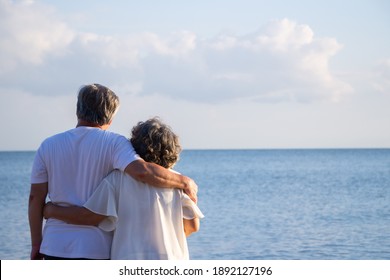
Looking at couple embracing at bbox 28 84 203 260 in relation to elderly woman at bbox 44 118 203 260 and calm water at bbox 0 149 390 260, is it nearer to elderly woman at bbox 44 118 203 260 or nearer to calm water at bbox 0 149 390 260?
elderly woman at bbox 44 118 203 260

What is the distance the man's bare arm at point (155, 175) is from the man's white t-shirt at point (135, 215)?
42mm

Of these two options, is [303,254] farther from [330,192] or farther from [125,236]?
[330,192]

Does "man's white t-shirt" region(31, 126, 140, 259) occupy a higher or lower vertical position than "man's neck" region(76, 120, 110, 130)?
lower

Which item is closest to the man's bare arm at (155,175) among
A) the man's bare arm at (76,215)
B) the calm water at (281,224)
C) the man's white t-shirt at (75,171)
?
the man's white t-shirt at (75,171)

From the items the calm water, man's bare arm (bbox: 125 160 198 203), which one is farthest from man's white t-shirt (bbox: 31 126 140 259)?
the calm water

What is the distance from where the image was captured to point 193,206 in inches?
122

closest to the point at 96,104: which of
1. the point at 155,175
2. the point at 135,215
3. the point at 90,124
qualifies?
the point at 90,124

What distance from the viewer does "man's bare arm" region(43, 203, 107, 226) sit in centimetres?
301

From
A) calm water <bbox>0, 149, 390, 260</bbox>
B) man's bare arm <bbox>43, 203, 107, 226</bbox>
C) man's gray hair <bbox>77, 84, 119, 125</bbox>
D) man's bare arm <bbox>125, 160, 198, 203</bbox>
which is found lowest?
calm water <bbox>0, 149, 390, 260</bbox>

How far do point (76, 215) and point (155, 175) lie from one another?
1.35 feet

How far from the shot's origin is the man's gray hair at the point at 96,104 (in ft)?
10.0

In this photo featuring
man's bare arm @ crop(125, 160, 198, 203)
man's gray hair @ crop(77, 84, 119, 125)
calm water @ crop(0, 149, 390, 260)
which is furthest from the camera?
calm water @ crop(0, 149, 390, 260)
